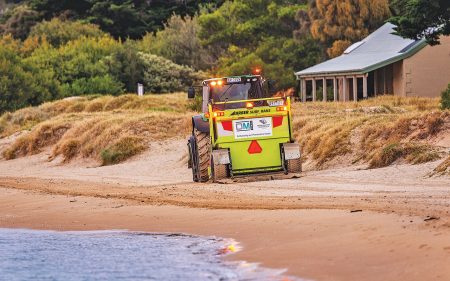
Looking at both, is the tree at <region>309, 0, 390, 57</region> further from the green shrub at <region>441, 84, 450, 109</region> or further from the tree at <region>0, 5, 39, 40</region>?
the green shrub at <region>441, 84, 450, 109</region>

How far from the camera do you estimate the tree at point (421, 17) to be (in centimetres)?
3184

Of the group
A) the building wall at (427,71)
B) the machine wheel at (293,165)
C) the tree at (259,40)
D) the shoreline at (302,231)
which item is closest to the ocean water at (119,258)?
the shoreline at (302,231)

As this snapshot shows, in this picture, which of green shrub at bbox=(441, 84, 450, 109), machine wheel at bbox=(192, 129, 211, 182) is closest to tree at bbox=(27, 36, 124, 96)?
green shrub at bbox=(441, 84, 450, 109)

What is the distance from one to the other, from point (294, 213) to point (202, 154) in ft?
26.5

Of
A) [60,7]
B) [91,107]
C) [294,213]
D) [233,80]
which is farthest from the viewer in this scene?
[60,7]

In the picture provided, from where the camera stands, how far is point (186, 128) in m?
36.9

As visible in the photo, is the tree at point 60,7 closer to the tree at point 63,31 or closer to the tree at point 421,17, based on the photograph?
the tree at point 63,31

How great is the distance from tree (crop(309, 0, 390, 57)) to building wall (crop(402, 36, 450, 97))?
43.3ft

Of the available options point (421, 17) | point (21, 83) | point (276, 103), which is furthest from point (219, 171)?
point (21, 83)

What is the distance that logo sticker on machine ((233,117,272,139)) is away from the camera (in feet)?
72.9

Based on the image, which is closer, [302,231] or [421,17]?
[302,231]

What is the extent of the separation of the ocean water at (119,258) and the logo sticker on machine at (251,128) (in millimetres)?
6309

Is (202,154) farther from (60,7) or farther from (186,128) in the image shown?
(60,7)

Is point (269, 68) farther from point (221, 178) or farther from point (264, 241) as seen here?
point (264, 241)
